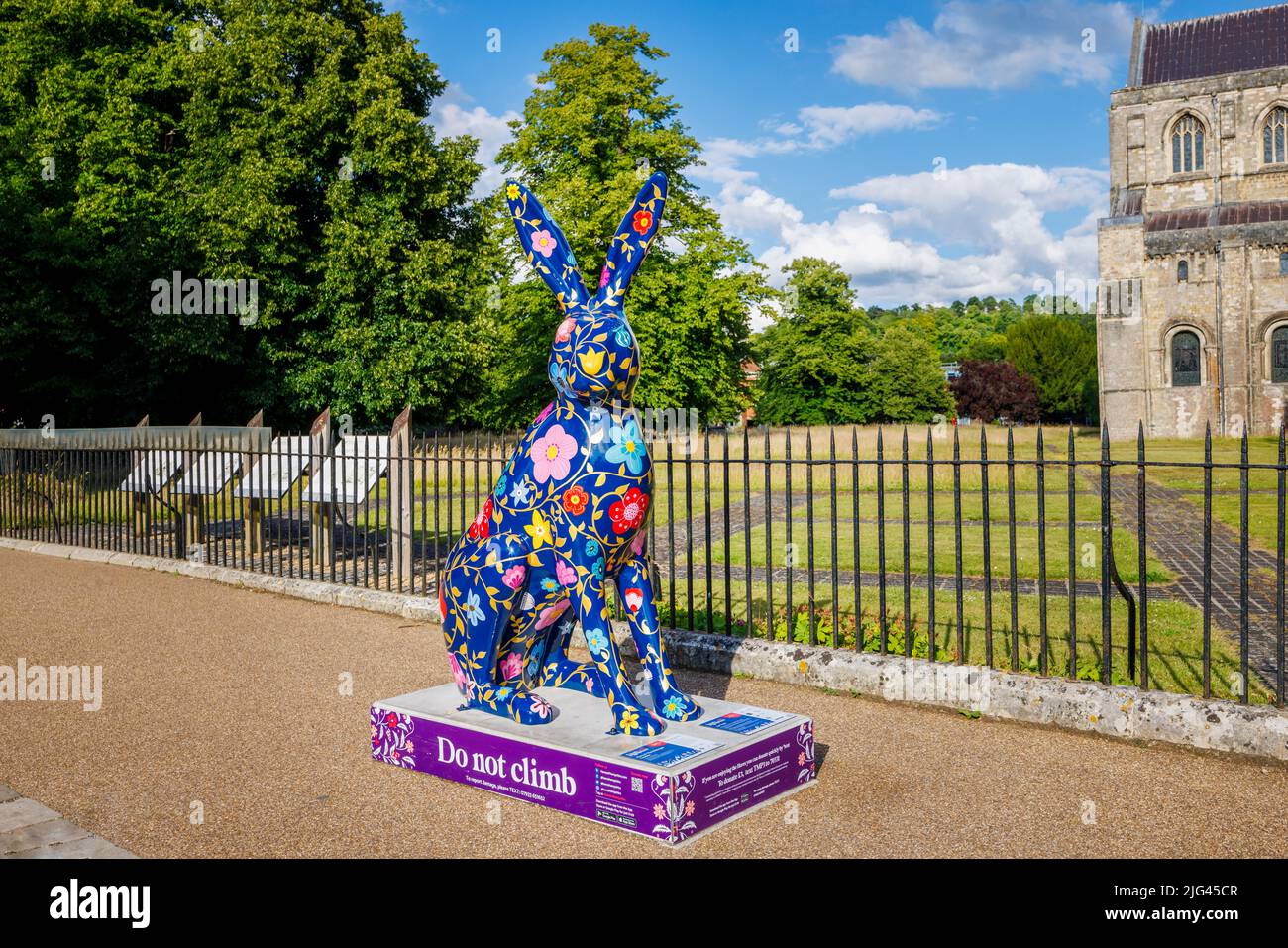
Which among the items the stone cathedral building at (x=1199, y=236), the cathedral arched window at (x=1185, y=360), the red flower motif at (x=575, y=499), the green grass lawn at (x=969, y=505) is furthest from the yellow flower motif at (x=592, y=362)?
the cathedral arched window at (x=1185, y=360)

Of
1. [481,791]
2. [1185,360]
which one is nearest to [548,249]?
[481,791]

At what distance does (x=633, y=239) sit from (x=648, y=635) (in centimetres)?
195

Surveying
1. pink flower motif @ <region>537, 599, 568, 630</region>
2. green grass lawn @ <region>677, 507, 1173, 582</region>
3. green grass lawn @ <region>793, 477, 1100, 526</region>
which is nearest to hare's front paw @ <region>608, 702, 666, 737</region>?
pink flower motif @ <region>537, 599, 568, 630</region>

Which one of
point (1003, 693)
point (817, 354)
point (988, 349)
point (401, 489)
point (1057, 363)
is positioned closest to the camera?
point (1003, 693)

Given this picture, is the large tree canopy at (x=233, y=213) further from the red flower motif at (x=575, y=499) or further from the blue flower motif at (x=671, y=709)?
the blue flower motif at (x=671, y=709)

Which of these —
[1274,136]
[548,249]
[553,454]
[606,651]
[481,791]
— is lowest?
[481,791]

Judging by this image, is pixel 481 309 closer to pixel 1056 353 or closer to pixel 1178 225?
pixel 1178 225

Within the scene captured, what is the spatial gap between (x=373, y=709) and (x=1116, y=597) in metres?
8.14

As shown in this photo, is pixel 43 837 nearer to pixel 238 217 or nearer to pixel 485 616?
pixel 485 616

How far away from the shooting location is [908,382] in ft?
208

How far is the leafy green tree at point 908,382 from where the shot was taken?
2468 inches

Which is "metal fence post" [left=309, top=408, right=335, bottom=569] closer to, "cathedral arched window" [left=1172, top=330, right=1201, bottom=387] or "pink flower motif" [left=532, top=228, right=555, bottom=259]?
"pink flower motif" [left=532, top=228, right=555, bottom=259]

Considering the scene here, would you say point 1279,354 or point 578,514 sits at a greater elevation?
point 1279,354

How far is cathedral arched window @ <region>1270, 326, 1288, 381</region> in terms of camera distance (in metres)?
44.2
